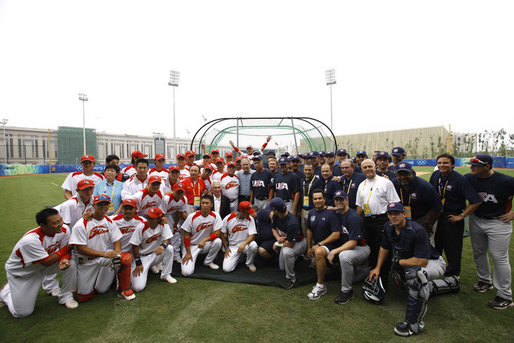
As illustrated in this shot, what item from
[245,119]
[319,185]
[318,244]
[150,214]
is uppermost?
[245,119]

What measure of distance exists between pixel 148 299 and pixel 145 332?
838 mm

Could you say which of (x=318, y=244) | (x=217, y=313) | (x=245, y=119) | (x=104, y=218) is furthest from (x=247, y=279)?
(x=245, y=119)

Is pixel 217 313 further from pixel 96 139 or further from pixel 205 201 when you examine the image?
pixel 96 139

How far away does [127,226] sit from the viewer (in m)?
4.51

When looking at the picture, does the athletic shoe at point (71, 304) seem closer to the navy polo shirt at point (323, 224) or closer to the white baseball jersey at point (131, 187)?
the white baseball jersey at point (131, 187)

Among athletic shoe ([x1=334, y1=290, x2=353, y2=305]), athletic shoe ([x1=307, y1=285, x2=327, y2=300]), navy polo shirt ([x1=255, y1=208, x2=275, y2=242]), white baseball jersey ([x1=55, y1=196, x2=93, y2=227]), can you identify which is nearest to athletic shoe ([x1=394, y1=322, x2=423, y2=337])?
athletic shoe ([x1=334, y1=290, x2=353, y2=305])

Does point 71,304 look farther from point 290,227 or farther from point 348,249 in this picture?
point 348,249

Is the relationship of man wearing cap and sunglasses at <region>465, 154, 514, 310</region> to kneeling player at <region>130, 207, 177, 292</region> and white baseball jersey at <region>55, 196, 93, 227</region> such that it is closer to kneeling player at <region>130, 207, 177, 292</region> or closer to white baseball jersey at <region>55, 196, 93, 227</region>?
kneeling player at <region>130, 207, 177, 292</region>

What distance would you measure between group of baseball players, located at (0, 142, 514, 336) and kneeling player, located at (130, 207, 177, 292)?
0.02 m

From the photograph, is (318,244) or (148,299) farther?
(318,244)

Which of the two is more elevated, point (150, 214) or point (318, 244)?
point (150, 214)

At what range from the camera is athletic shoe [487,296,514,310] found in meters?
3.52

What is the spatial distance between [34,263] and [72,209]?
1.06m

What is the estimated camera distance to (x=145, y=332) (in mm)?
3150
